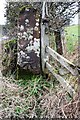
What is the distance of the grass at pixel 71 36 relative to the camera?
3.07 m

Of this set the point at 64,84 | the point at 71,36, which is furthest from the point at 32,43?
the point at 71,36

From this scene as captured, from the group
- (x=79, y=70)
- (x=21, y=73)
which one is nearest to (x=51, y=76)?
(x=21, y=73)

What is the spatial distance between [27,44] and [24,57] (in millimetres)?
141

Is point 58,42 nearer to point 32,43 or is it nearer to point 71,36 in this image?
point 71,36

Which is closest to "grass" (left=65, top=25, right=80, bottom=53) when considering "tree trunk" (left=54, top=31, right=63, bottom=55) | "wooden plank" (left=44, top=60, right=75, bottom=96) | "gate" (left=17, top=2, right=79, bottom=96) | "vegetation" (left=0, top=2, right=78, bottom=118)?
"vegetation" (left=0, top=2, right=78, bottom=118)

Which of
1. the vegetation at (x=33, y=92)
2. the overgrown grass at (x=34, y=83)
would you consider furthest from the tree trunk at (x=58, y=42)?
the overgrown grass at (x=34, y=83)

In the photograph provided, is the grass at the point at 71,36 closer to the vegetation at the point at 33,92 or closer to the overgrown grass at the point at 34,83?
the vegetation at the point at 33,92

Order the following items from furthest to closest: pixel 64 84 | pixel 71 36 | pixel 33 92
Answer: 1. pixel 71 36
2. pixel 33 92
3. pixel 64 84

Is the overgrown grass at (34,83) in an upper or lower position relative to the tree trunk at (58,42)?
lower

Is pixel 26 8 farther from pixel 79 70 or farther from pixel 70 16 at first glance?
pixel 79 70

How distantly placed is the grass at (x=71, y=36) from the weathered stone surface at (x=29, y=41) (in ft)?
1.74

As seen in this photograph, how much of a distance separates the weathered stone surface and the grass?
53 centimetres

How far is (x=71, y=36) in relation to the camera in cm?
321

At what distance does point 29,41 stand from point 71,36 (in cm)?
74
